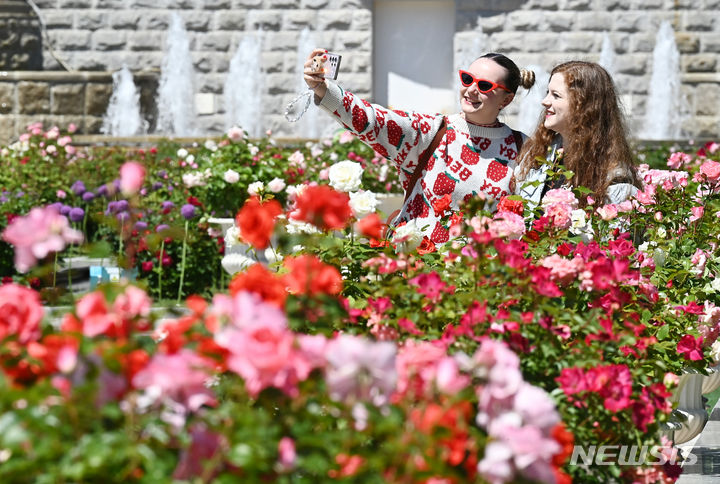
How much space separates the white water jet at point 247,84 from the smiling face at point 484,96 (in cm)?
1026

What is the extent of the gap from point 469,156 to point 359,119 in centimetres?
40

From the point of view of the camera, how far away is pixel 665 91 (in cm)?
1352

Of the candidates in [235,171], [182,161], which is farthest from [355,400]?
[182,161]

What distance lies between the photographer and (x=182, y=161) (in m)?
7.97

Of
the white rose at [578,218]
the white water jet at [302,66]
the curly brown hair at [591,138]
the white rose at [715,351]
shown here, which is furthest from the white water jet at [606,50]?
the white rose at [578,218]

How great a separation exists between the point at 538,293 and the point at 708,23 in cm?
1281

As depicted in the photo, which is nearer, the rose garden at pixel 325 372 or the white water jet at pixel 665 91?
the rose garden at pixel 325 372

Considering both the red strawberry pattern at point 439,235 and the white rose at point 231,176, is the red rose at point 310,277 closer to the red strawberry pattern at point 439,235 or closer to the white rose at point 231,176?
the red strawberry pattern at point 439,235

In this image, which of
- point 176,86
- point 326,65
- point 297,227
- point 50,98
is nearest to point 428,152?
point 326,65

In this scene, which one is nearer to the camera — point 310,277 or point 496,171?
point 310,277

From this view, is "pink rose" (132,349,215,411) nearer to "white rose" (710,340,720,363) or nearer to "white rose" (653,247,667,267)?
"white rose" (710,340,720,363)

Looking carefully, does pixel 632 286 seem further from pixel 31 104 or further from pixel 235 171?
pixel 31 104

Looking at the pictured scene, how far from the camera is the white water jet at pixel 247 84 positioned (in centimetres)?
1366

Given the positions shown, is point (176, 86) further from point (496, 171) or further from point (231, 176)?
point (496, 171)
